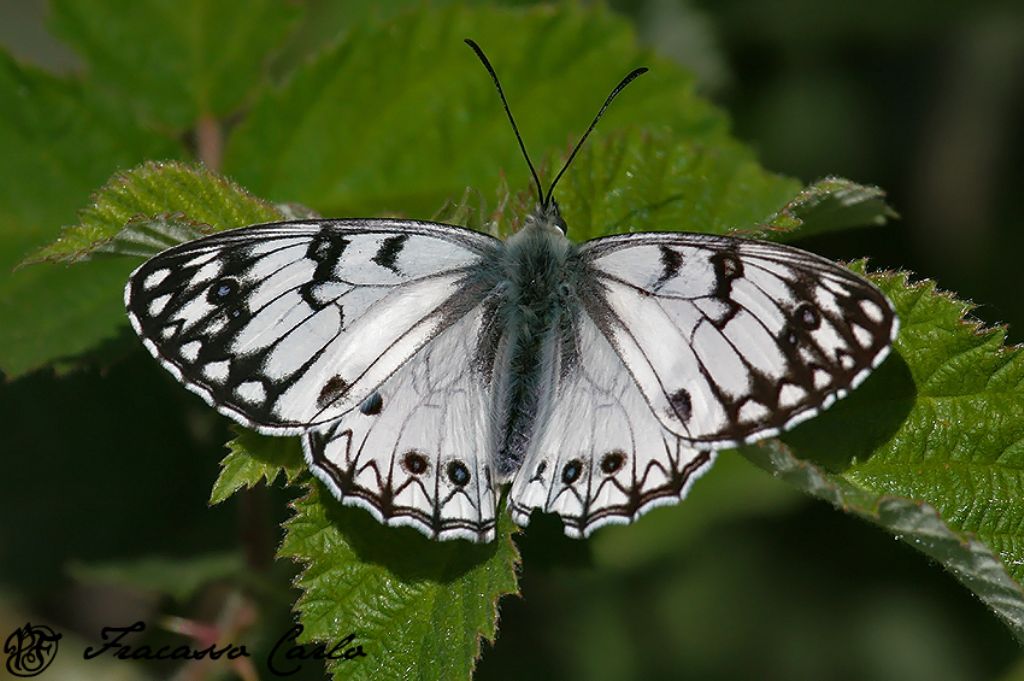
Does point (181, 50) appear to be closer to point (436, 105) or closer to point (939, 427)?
point (436, 105)

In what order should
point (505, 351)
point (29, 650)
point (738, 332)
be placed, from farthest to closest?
point (29, 650)
point (505, 351)
point (738, 332)

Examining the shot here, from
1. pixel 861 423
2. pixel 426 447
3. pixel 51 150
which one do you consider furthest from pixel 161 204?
pixel 861 423

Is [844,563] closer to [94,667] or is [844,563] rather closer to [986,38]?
[986,38]

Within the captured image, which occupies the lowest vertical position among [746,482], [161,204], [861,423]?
[746,482]

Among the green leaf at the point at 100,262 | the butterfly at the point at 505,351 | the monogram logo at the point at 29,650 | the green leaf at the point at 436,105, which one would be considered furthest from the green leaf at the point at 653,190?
the monogram logo at the point at 29,650

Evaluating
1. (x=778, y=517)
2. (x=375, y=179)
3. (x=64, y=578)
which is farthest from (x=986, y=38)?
(x=64, y=578)

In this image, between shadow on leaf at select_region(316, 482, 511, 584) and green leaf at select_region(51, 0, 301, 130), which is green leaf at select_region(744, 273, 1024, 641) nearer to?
shadow on leaf at select_region(316, 482, 511, 584)

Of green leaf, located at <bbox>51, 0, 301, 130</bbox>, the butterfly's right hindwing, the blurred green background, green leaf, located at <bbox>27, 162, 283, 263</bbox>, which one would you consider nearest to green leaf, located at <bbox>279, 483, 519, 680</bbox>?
the butterfly's right hindwing
